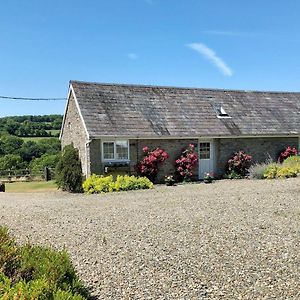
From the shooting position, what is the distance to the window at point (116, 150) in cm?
1939

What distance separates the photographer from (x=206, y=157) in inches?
864

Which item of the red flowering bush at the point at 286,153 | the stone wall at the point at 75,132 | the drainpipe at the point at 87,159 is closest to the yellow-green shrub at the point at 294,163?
the red flowering bush at the point at 286,153

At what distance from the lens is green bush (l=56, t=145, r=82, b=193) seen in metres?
18.2

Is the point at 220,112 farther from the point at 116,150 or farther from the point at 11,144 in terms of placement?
the point at 11,144

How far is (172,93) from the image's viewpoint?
77.8 feet

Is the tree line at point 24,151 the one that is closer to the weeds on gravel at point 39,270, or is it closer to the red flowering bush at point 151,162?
the red flowering bush at point 151,162

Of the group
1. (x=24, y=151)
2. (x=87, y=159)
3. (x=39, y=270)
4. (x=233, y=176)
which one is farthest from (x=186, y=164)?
(x=24, y=151)

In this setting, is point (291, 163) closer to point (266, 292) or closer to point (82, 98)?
point (82, 98)

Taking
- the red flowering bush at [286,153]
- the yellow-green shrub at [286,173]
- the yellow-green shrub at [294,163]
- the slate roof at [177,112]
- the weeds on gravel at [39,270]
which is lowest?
the weeds on gravel at [39,270]

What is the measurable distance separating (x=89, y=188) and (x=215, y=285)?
12309mm

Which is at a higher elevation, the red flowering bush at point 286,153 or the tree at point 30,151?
the tree at point 30,151

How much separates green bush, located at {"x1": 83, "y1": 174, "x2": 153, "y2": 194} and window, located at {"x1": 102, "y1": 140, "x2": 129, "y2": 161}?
1728 millimetres

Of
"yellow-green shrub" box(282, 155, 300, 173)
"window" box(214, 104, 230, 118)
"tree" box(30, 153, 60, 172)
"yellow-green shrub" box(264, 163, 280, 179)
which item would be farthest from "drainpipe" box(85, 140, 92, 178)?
"yellow-green shrub" box(282, 155, 300, 173)

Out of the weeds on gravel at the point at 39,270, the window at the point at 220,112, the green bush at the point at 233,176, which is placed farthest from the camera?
the window at the point at 220,112
